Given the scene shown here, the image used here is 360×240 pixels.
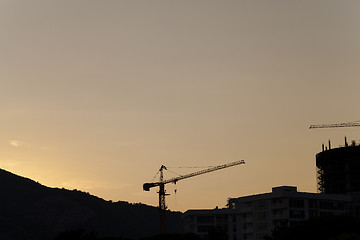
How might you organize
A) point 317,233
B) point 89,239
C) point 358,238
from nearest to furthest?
1. point 358,238
2. point 317,233
3. point 89,239

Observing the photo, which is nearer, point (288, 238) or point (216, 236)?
point (288, 238)

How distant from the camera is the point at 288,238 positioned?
6462 inches

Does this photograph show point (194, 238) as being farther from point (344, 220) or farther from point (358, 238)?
point (358, 238)

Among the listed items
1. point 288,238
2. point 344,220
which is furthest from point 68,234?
point 344,220

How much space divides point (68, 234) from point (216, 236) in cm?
4190

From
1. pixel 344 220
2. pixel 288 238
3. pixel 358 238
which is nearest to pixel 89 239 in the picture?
pixel 288 238

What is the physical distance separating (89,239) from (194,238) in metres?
28.3

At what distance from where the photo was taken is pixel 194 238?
18325 cm

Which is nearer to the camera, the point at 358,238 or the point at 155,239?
the point at 358,238

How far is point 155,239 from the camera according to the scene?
191 meters

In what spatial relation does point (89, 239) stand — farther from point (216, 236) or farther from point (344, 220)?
point (344, 220)

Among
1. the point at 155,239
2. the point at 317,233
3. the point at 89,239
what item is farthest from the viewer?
the point at 155,239

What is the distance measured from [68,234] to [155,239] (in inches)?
1065

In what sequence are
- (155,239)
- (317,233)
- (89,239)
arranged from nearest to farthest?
(317,233) → (89,239) → (155,239)
